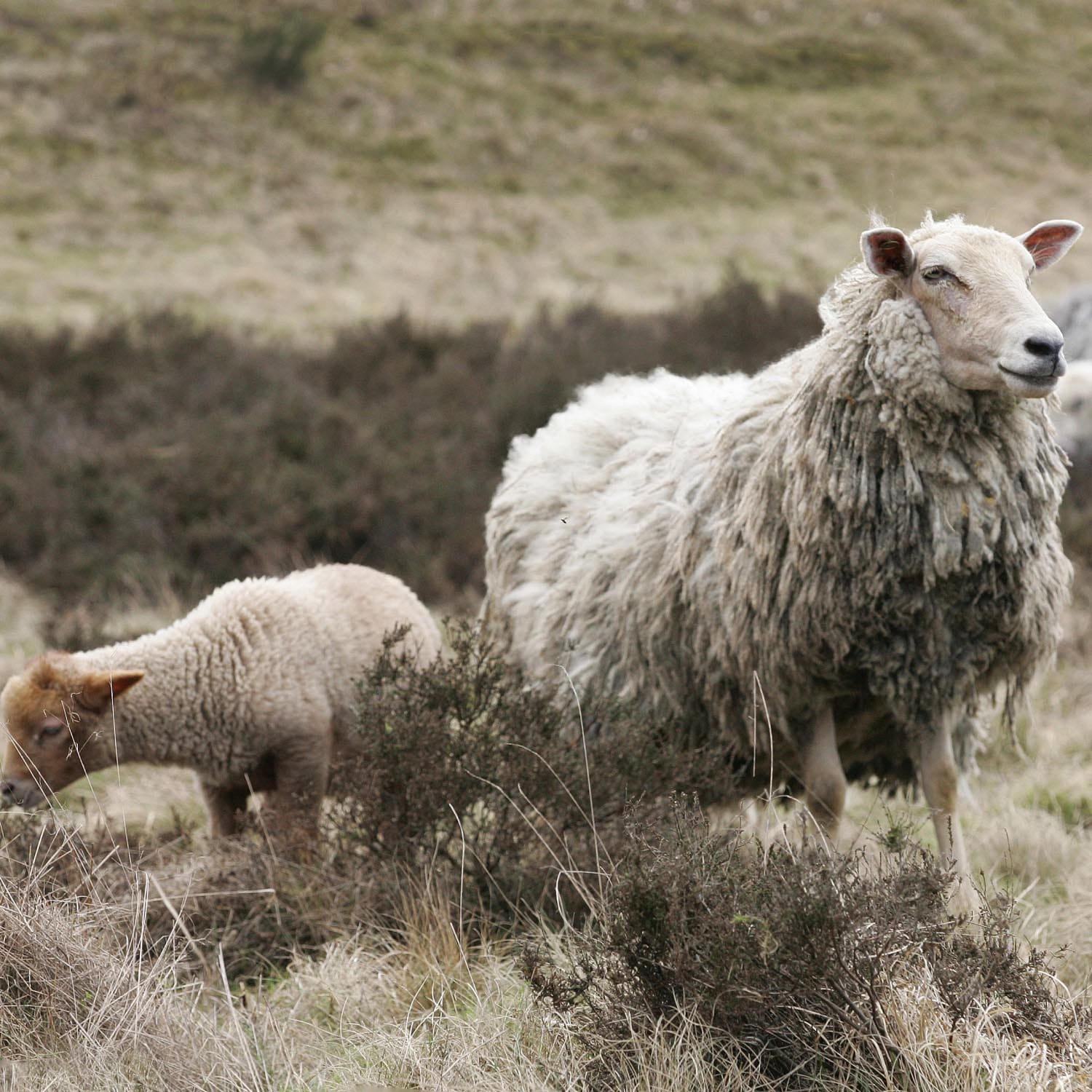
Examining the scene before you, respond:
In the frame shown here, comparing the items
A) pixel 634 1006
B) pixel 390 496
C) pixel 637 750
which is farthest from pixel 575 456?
pixel 390 496

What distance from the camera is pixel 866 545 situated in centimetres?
335

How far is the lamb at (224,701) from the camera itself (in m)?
3.81

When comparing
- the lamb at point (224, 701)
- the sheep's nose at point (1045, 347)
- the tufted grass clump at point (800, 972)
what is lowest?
the lamb at point (224, 701)

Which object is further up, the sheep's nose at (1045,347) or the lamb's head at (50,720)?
the sheep's nose at (1045,347)

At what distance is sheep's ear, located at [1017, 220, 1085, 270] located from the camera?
3.74m

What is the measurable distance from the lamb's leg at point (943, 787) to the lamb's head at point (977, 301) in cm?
103

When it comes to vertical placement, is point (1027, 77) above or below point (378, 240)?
above

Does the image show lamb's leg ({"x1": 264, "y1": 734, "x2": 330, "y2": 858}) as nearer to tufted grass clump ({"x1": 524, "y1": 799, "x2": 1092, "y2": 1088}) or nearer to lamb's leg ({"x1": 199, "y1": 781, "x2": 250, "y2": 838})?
lamb's leg ({"x1": 199, "y1": 781, "x2": 250, "y2": 838})

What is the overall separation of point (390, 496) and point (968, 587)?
5.05 m

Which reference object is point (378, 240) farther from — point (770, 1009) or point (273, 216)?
point (770, 1009)

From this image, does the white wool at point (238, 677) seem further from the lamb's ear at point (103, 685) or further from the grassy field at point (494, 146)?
the grassy field at point (494, 146)

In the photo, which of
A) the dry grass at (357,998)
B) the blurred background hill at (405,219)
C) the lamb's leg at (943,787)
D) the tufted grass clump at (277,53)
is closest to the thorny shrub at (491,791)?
the dry grass at (357,998)

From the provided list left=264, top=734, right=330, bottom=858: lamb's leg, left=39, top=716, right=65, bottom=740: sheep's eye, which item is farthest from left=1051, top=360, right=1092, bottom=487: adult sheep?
left=39, top=716, right=65, bottom=740: sheep's eye

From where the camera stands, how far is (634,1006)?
2.53 m
